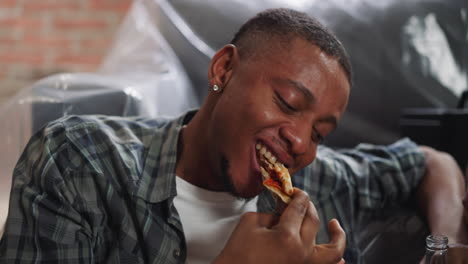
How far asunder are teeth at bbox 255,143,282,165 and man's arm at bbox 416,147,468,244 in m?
0.44

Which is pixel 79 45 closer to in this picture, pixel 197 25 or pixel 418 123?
pixel 197 25

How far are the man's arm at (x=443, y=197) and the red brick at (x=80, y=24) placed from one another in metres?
1.93

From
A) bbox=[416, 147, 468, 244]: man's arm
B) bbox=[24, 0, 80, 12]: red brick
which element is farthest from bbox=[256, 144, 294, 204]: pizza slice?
bbox=[24, 0, 80, 12]: red brick

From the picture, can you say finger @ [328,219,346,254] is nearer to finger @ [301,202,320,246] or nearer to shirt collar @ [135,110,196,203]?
finger @ [301,202,320,246]

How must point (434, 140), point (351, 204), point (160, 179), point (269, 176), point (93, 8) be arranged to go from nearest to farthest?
1. point (269, 176)
2. point (160, 179)
3. point (351, 204)
4. point (434, 140)
5. point (93, 8)

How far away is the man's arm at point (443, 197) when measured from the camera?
3.79 ft

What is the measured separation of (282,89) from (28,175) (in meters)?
0.48

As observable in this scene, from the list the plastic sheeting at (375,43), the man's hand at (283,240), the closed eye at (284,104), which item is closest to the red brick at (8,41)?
the plastic sheeting at (375,43)

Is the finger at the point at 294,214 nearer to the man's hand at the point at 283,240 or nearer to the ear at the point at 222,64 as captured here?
the man's hand at the point at 283,240

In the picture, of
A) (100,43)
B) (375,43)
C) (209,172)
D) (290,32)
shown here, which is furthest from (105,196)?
(100,43)

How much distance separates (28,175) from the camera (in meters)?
0.96

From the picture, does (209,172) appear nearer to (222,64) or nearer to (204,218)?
(204,218)

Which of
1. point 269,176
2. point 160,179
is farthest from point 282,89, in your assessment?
point 160,179

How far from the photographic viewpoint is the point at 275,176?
3.10 feet
